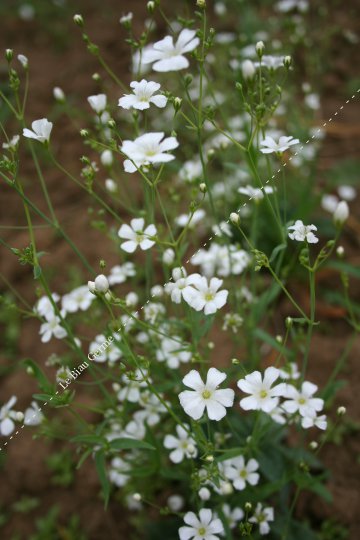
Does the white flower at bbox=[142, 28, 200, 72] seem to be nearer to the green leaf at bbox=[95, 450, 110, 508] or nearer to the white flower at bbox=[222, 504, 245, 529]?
the green leaf at bbox=[95, 450, 110, 508]

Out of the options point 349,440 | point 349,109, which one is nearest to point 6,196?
point 349,109

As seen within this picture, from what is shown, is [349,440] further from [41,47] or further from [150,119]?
[41,47]

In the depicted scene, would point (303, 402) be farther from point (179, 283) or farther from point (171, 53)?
point (171, 53)

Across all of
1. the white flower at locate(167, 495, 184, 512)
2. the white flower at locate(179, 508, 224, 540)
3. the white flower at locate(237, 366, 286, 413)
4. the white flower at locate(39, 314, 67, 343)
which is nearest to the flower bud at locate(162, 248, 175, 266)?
the white flower at locate(39, 314, 67, 343)

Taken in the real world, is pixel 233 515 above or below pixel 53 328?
below

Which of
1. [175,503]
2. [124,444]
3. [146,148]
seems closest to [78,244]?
[175,503]
